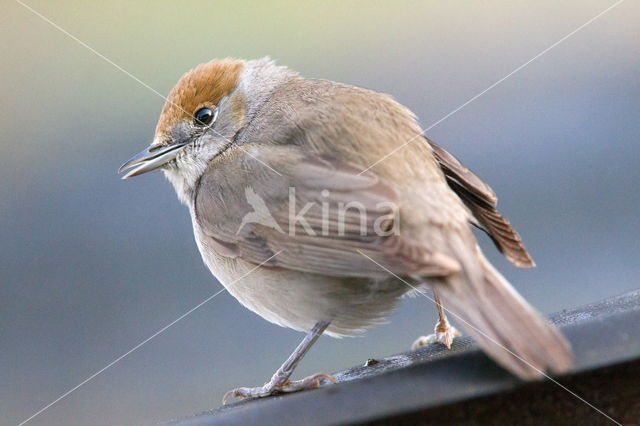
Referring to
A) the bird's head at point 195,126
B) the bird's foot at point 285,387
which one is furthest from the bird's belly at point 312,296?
the bird's head at point 195,126

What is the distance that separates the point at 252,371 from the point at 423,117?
11.0ft

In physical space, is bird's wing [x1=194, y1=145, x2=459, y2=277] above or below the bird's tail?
above

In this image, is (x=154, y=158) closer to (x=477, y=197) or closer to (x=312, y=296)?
(x=312, y=296)

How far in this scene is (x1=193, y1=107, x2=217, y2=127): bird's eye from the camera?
4465 mm

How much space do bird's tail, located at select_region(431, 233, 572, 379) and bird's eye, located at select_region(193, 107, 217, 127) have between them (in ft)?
5.86

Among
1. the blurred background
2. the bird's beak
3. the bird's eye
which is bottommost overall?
the blurred background

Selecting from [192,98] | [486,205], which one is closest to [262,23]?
[192,98]

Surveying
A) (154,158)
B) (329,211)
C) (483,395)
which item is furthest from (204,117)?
(483,395)

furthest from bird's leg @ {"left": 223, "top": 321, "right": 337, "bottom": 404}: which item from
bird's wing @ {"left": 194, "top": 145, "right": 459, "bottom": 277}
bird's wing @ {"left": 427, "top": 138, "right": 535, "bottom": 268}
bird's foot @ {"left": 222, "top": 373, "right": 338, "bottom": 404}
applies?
bird's wing @ {"left": 427, "top": 138, "right": 535, "bottom": 268}

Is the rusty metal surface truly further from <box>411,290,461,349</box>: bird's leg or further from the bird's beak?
the bird's beak

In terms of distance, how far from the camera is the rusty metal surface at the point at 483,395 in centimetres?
223

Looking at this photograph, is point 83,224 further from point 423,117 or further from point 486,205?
point 486,205

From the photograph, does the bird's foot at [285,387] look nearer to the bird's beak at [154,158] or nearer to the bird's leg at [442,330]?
the bird's leg at [442,330]

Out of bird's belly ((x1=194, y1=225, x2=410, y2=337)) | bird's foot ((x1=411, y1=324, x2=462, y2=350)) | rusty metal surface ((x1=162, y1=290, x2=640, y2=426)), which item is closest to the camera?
rusty metal surface ((x1=162, y1=290, x2=640, y2=426))
